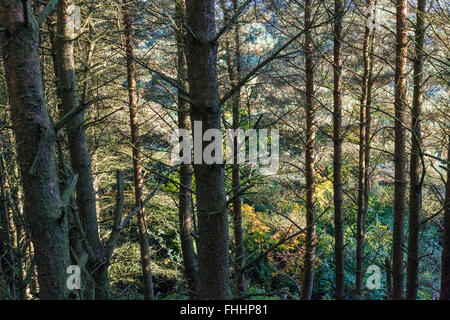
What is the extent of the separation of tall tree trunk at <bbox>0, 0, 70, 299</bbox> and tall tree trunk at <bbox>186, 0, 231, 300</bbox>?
890 millimetres

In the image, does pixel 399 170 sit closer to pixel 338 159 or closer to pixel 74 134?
pixel 338 159

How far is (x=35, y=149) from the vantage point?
1936mm

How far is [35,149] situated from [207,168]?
3.37ft

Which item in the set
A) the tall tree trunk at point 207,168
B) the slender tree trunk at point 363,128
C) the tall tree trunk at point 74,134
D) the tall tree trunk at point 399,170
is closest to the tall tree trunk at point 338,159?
the slender tree trunk at point 363,128

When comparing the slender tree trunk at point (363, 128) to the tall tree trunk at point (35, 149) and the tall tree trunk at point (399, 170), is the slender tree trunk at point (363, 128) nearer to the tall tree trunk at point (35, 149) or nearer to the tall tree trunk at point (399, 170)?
the tall tree trunk at point (399, 170)

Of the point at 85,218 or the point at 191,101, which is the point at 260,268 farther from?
the point at 191,101

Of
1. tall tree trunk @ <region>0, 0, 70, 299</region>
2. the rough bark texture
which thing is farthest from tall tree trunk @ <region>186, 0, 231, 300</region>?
the rough bark texture

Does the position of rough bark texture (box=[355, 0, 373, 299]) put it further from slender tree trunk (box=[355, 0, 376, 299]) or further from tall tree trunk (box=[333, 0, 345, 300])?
tall tree trunk (box=[333, 0, 345, 300])

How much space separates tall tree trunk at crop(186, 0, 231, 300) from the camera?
2.40 metres

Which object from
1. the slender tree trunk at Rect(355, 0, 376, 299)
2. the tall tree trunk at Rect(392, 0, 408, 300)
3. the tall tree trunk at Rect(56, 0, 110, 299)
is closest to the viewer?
the tall tree trunk at Rect(56, 0, 110, 299)

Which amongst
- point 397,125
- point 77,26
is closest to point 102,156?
point 77,26

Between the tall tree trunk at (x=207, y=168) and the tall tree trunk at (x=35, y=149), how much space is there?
2.92ft

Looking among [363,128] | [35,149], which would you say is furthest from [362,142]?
[35,149]

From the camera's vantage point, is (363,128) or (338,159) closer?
(338,159)
